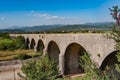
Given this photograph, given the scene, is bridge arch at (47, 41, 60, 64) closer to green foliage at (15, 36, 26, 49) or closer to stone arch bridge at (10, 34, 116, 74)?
stone arch bridge at (10, 34, 116, 74)

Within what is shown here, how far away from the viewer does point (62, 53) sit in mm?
30797

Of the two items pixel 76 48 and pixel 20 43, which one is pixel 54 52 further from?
pixel 20 43

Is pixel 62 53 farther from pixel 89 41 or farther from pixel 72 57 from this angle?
pixel 89 41

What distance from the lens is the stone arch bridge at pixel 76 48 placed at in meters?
19.5

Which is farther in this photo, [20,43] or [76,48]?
[20,43]

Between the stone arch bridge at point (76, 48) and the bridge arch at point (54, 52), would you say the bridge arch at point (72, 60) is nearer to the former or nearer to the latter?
the stone arch bridge at point (76, 48)

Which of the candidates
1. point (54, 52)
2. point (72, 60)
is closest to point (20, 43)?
point (54, 52)

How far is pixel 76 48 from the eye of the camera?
100.0 feet

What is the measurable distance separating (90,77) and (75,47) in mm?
15544

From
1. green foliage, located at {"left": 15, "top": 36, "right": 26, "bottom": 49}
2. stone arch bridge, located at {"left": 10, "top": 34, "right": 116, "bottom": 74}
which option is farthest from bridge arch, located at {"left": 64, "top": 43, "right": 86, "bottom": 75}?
green foliage, located at {"left": 15, "top": 36, "right": 26, "bottom": 49}

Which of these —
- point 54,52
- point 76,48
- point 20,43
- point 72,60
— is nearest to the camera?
point 76,48

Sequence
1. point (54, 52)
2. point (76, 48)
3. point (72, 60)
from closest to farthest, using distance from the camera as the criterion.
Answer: point (76, 48), point (72, 60), point (54, 52)

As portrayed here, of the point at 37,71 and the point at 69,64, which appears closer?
the point at 37,71

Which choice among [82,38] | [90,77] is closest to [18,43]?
[82,38]
